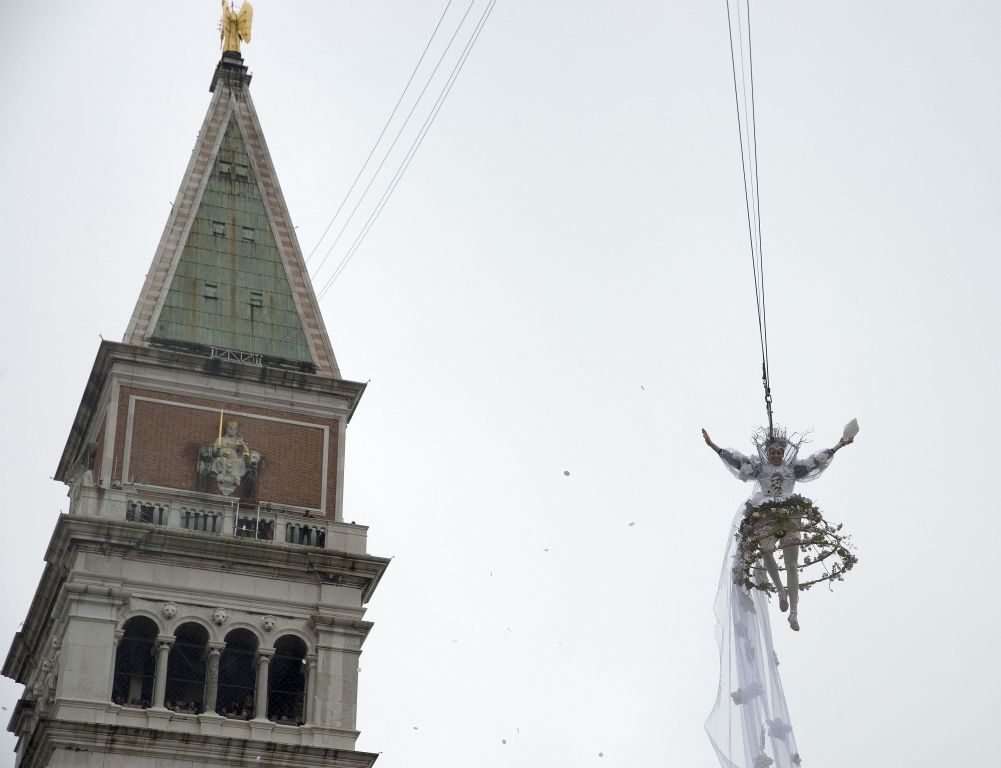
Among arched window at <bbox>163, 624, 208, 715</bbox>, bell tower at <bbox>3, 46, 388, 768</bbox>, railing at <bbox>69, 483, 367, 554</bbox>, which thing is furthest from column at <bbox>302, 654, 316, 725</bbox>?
railing at <bbox>69, 483, 367, 554</bbox>

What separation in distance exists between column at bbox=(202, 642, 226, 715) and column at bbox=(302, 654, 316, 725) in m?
2.21

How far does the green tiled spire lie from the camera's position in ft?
199

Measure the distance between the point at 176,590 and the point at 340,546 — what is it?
450cm

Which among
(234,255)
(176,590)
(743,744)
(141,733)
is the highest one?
(234,255)

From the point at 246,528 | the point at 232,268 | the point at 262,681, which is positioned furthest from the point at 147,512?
the point at 232,268

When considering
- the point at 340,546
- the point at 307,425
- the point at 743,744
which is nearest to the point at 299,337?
the point at 307,425

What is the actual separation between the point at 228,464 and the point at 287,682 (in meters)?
6.05

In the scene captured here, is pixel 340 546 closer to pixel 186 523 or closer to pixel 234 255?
pixel 186 523

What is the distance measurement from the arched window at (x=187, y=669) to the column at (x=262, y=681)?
1.36 meters

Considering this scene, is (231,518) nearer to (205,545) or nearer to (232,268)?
(205,545)

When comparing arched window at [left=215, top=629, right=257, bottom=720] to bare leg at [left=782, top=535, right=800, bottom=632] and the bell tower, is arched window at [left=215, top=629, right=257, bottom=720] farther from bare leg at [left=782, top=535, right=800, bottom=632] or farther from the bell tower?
bare leg at [left=782, top=535, right=800, bottom=632]

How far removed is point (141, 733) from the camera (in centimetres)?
5259

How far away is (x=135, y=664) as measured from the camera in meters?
54.7

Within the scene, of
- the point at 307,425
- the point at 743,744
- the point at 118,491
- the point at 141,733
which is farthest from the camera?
the point at 307,425
